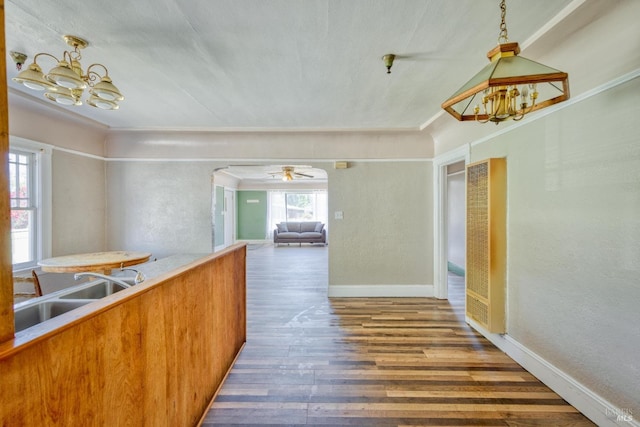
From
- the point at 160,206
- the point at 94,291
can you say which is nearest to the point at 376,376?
the point at 94,291

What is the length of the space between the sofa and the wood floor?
584 centimetres

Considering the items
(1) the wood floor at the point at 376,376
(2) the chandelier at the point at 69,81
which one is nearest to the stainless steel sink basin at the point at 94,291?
(1) the wood floor at the point at 376,376

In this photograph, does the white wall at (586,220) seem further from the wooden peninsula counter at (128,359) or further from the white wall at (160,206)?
the white wall at (160,206)

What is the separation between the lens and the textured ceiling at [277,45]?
61.6 inches

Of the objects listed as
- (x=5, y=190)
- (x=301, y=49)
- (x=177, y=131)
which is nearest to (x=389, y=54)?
(x=301, y=49)

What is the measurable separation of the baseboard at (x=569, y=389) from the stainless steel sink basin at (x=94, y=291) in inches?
122

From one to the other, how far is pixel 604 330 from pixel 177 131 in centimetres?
484

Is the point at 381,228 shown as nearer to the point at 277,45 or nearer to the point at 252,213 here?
the point at 277,45

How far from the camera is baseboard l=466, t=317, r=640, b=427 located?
1556 mm

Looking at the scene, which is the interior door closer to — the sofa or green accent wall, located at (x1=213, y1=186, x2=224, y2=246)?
green accent wall, located at (x1=213, y1=186, x2=224, y2=246)

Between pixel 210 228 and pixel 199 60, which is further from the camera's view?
pixel 210 228

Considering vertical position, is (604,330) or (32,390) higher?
(32,390)

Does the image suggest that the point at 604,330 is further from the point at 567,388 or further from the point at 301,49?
the point at 301,49

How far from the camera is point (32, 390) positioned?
718 mm
